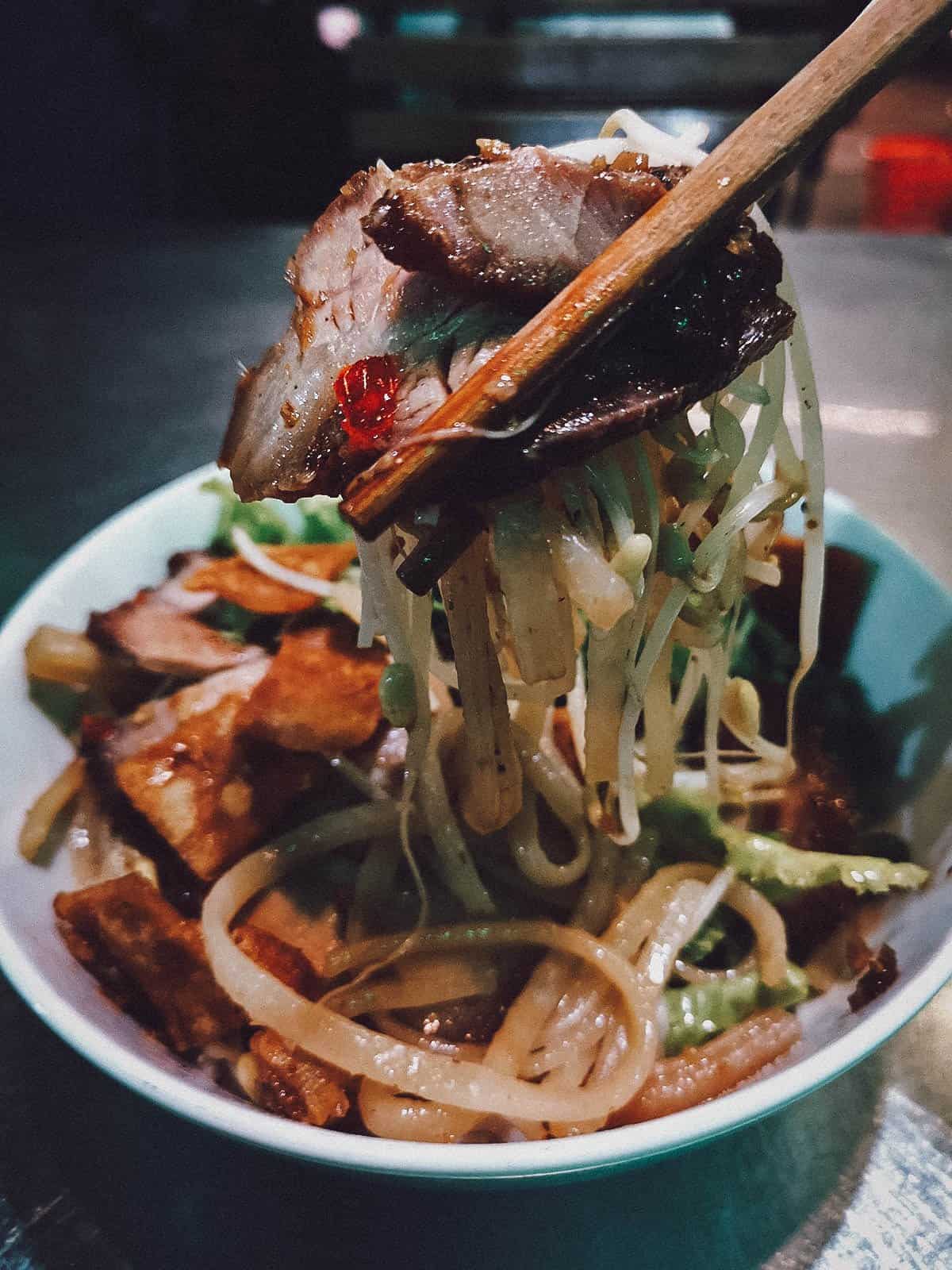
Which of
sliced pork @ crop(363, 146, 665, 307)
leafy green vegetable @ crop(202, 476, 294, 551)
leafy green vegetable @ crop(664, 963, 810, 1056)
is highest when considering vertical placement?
sliced pork @ crop(363, 146, 665, 307)

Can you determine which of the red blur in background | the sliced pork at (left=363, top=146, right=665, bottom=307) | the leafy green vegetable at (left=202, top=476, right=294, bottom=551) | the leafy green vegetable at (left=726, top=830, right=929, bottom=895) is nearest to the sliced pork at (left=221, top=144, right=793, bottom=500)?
the sliced pork at (left=363, top=146, right=665, bottom=307)

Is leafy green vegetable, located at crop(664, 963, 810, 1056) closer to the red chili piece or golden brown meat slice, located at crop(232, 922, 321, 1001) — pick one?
golden brown meat slice, located at crop(232, 922, 321, 1001)

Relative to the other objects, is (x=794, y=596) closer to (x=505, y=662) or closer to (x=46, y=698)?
(x=505, y=662)

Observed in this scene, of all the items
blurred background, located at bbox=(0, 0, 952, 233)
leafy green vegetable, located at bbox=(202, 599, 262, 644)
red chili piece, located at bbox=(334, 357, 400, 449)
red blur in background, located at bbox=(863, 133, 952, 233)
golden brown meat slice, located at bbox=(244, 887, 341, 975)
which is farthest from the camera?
red blur in background, located at bbox=(863, 133, 952, 233)

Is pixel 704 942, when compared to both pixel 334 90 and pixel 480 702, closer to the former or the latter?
pixel 480 702

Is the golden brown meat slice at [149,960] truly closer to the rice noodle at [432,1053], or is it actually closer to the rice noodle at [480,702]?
the rice noodle at [432,1053]

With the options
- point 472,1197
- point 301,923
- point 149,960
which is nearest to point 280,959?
point 301,923

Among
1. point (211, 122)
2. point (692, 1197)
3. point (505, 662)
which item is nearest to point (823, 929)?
point (692, 1197)

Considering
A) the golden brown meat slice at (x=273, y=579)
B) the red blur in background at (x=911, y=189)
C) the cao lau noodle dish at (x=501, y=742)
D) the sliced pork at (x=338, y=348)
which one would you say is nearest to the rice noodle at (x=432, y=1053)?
the cao lau noodle dish at (x=501, y=742)
